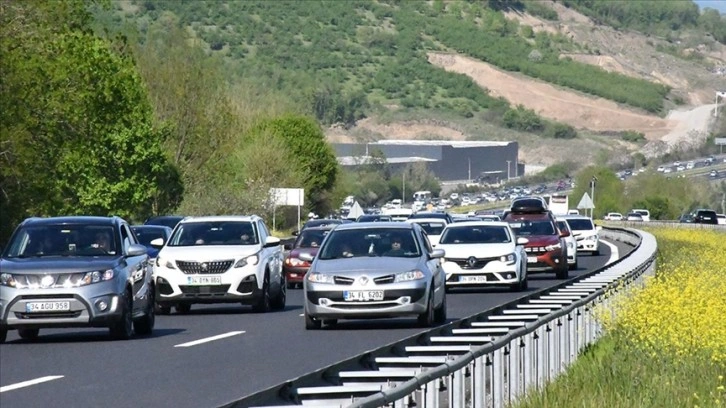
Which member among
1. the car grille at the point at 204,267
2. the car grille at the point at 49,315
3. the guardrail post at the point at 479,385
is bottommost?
the car grille at the point at 204,267

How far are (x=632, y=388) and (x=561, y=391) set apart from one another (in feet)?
4.20

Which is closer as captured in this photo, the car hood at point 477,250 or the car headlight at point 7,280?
the car headlight at point 7,280

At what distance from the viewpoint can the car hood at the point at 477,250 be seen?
116 ft

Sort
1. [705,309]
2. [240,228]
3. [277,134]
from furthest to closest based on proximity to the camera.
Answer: [277,134]
[240,228]
[705,309]

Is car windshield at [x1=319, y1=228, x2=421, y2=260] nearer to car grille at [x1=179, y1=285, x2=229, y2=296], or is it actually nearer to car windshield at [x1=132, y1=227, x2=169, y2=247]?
car grille at [x1=179, y1=285, x2=229, y2=296]

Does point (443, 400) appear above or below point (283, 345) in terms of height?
above

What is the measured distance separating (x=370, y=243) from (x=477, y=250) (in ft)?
32.0

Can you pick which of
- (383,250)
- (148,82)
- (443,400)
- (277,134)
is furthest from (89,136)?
(443,400)

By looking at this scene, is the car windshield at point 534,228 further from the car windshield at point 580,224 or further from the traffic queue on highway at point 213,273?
the car windshield at point 580,224

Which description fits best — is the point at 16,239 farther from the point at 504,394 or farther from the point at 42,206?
the point at 42,206

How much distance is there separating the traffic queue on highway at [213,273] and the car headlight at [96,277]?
0.01 meters

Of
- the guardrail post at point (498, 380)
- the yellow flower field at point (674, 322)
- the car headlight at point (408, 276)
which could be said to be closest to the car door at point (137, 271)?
the car headlight at point (408, 276)

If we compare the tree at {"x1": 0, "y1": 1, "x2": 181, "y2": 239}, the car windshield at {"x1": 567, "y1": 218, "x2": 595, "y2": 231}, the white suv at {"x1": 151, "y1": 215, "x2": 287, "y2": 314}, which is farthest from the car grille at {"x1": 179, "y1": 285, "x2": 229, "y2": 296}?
the car windshield at {"x1": 567, "y1": 218, "x2": 595, "y2": 231}

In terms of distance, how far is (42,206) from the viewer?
62000mm
